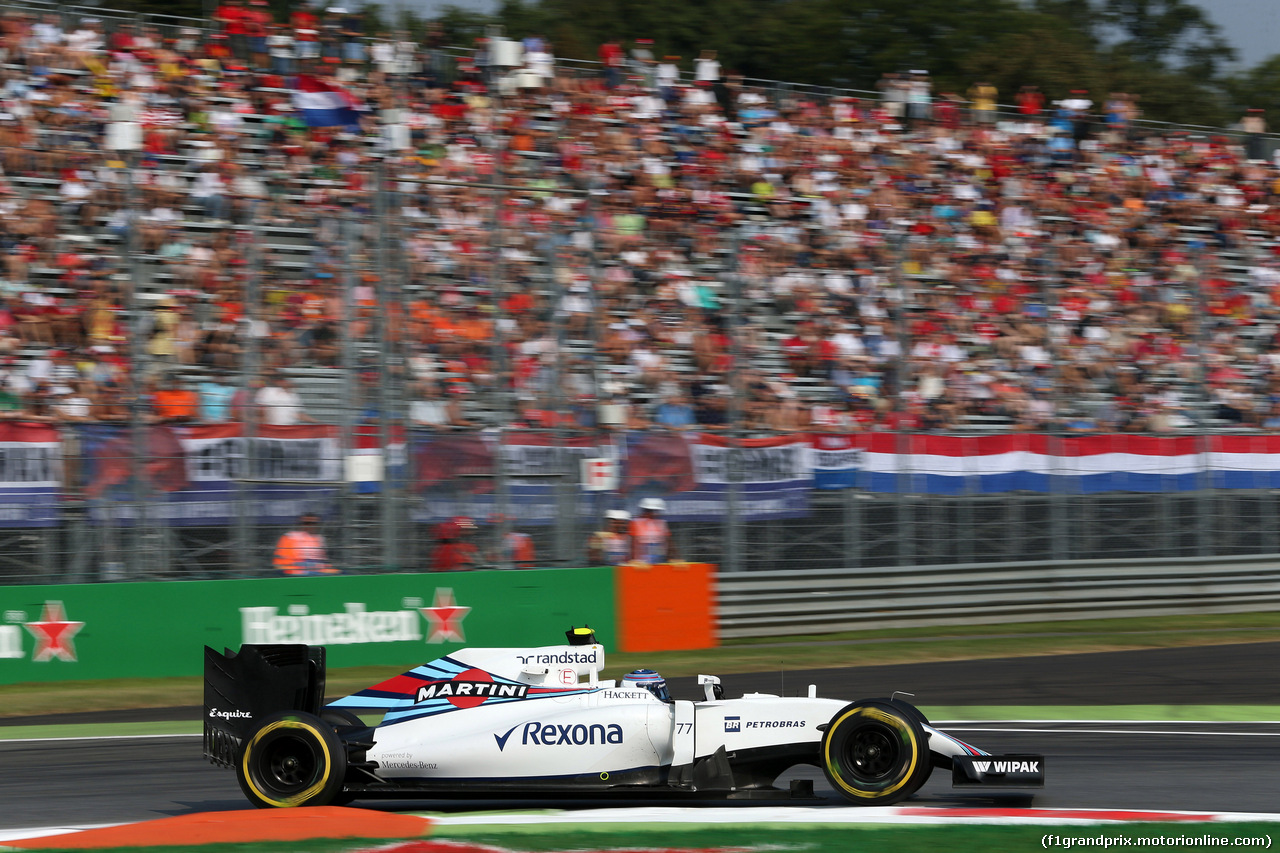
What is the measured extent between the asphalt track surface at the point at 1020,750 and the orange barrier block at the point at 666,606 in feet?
5.04

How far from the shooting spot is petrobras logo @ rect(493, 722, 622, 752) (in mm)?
6949

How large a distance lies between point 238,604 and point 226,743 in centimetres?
577

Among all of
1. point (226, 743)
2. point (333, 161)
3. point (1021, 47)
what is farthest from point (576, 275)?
point (1021, 47)

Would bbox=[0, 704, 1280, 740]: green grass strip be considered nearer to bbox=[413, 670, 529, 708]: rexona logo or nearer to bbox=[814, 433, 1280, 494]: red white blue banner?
bbox=[413, 670, 529, 708]: rexona logo

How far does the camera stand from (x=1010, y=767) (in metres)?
6.79

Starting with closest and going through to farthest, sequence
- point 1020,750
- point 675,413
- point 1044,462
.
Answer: point 1020,750 → point 675,413 → point 1044,462

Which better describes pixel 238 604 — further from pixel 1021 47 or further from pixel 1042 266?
pixel 1021 47

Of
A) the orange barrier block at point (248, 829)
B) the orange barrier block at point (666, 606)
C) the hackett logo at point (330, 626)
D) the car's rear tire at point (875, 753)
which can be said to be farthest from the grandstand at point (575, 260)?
the car's rear tire at point (875, 753)

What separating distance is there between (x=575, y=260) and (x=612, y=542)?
357 cm

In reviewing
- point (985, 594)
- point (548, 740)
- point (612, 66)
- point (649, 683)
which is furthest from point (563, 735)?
point (612, 66)

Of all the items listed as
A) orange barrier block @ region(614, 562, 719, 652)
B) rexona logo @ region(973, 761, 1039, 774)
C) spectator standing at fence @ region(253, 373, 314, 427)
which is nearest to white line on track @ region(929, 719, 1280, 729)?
rexona logo @ region(973, 761, 1039, 774)

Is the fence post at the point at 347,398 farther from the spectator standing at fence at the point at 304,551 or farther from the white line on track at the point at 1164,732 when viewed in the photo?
the white line on track at the point at 1164,732

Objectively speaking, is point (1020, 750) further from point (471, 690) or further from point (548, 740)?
point (471, 690)

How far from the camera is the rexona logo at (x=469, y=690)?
729 cm
